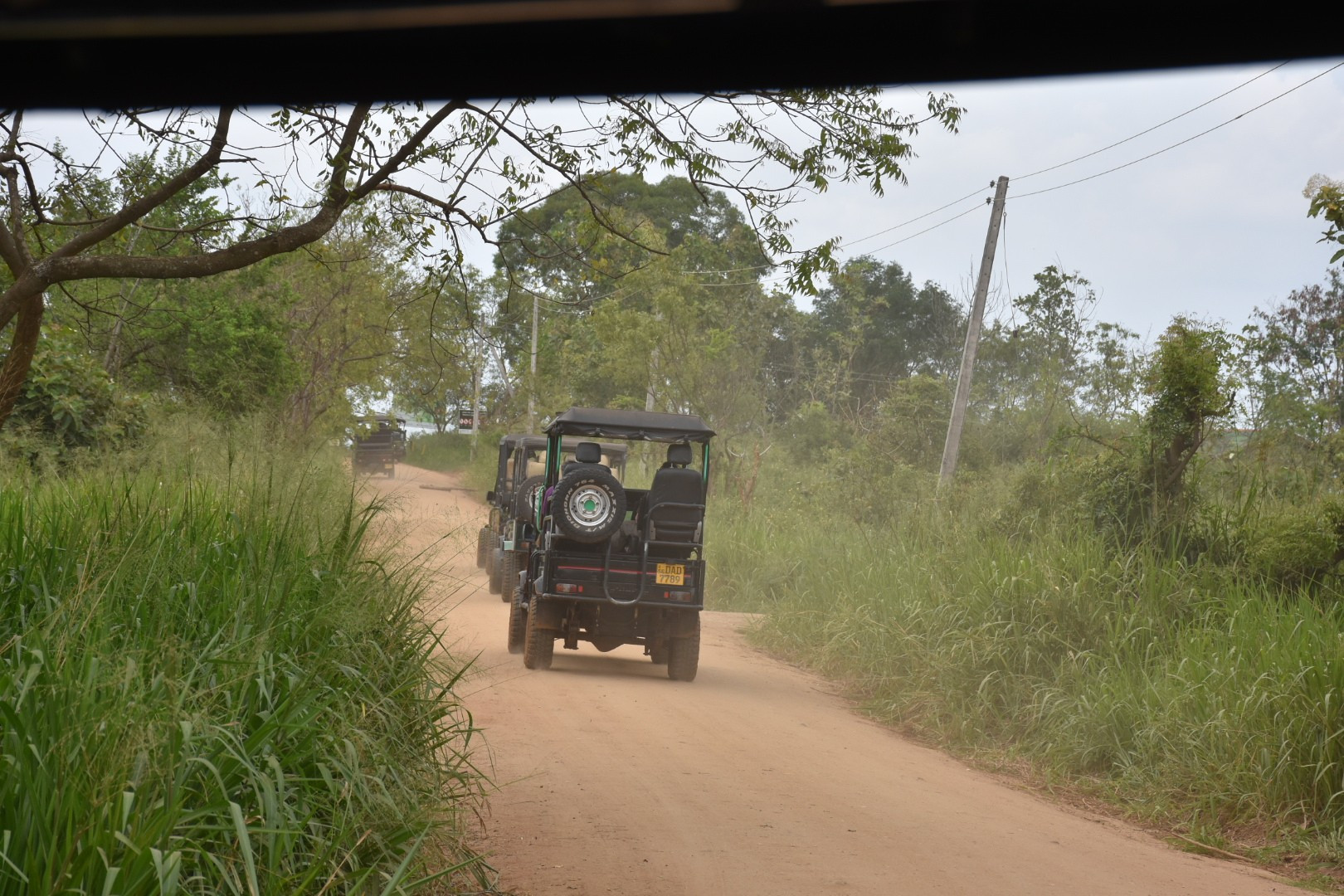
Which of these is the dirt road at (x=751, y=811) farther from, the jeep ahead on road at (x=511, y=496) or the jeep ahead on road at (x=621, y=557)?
the jeep ahead on road at (x=511, y=496)

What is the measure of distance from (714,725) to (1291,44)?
7408 mm

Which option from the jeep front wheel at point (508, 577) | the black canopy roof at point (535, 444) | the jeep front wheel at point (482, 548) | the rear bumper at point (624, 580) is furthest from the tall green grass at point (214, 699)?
the jeep front wheel at point (482, 548)

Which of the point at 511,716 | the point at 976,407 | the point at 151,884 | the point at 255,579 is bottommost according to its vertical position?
the point at 511,716

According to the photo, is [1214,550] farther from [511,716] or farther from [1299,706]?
[511,716]

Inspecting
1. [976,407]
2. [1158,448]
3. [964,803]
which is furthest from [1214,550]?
[976,407]

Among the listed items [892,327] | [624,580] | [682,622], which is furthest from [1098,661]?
[892,327]

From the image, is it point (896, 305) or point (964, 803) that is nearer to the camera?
point (964, 803)

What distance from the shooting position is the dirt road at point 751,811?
19.1 feet

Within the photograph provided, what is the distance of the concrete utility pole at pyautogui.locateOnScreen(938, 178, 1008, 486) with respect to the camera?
1847cm

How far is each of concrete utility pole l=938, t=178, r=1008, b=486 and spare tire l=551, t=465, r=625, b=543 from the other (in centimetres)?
775

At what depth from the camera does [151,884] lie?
337 cm

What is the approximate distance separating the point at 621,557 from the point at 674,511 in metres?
0.69

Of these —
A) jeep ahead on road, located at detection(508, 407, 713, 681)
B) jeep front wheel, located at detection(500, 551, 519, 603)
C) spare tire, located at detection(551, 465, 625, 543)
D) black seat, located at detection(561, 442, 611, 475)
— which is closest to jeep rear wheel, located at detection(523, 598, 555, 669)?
jeep ahead on road, located at detection(508, 407, 713, 681)

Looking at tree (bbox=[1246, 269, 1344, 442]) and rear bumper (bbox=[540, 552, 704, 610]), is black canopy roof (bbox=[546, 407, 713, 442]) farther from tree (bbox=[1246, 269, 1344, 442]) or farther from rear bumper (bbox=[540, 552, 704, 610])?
tree (bbox=[1246, 269, 1344, 442])
